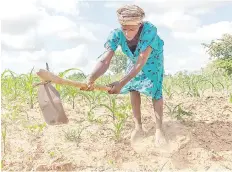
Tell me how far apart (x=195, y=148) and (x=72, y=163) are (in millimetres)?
1422

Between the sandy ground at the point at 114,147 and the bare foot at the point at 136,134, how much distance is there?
0.06m

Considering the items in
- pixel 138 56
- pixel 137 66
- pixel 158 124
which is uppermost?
pixel 138 56

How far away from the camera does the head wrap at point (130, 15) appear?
4.10 m

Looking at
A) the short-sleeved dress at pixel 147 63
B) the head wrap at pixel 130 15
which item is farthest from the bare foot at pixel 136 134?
the head wrap at pixel 130 15

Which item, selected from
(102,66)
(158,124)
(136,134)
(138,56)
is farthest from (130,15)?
(136,134)

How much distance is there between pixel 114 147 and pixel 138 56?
1.03m

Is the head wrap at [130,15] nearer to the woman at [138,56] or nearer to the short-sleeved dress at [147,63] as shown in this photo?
the woman at [138,56]

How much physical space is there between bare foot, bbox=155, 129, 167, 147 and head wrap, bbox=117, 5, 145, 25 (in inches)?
49.7

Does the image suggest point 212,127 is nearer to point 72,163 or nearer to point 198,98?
point 198,98

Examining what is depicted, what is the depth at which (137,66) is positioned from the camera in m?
4.08

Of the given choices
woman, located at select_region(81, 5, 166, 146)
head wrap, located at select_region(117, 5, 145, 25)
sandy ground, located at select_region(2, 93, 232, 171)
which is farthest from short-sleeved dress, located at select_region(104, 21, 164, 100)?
sandy ground, located at select_region(2, 93, 232, 171)

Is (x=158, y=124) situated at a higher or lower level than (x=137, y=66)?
lower

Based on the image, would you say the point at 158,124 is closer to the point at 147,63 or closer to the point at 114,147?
the point at 114,147

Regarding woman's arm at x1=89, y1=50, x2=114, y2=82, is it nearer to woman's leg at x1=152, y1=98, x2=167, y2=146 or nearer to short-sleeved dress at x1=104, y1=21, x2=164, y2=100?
short-sleeved dress at x1=104, y1=21, x2=164, y2=100
